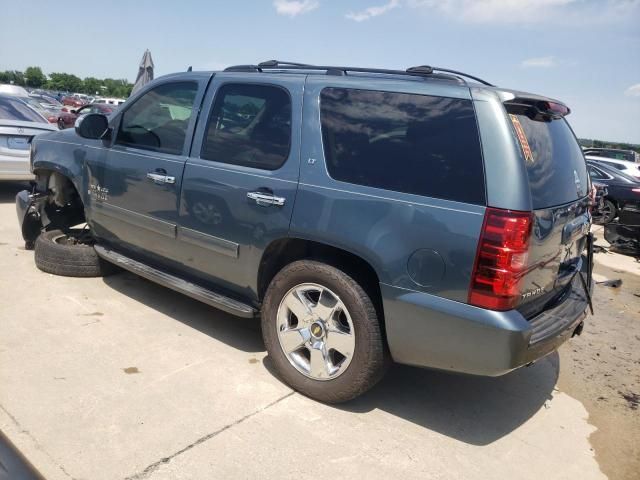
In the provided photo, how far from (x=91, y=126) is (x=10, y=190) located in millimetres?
5924

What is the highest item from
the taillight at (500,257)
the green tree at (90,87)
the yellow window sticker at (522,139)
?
the green tree at (90,87)

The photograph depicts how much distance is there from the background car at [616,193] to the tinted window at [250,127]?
10.5 metres

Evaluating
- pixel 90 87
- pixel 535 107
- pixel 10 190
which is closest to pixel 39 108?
pixel 10 190

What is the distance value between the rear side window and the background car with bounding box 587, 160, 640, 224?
34.4 ft

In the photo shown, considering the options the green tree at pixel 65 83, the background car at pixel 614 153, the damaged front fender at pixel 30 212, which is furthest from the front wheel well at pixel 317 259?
the green tree at pixel 65 83

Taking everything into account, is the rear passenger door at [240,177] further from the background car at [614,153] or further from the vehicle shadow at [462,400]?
the background car at [614,153]

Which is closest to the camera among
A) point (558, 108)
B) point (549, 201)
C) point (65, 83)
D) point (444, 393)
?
point (549, 201)

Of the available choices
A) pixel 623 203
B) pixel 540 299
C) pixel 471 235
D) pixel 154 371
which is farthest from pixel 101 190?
pixel 623 203

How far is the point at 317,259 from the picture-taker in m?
3.18

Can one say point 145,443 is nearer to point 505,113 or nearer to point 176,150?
point 176,150

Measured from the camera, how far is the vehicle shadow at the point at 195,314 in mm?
4012

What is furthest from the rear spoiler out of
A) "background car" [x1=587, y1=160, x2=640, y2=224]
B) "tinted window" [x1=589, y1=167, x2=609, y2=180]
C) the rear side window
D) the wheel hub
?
"tinted window" [x1=589, y1=167, x2=609, y2=180]

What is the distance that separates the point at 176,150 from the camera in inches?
153

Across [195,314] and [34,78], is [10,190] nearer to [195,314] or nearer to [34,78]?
[195,314]
